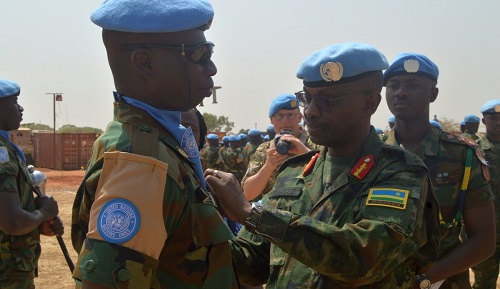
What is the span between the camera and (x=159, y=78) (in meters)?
1.94

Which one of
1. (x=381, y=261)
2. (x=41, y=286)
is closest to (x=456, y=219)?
(x=381, y=261)

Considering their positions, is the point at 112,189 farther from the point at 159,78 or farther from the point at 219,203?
the point at 219,203

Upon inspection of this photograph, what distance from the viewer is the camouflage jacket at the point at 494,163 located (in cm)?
729

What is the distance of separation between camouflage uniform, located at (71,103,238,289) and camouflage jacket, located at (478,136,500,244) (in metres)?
6.17

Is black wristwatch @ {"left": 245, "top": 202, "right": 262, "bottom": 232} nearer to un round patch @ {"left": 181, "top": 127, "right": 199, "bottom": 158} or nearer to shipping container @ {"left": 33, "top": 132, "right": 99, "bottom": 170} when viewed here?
un round patch @ {"left": 181, "top": 127, "right": 199, "bottom": 158}

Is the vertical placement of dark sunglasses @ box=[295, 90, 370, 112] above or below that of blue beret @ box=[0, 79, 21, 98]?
above

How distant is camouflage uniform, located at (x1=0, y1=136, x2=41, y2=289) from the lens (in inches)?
186

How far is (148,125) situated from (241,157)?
13.8 meters

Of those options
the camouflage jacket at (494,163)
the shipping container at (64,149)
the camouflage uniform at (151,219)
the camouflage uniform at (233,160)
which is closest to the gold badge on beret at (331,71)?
the camouflage uniform at (151,219)

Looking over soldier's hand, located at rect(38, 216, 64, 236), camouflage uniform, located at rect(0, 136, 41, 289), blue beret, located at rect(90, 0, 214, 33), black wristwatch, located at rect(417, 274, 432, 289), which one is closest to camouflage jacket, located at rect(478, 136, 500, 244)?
black wristwatch, located at rect(417, 274, 432, 289)

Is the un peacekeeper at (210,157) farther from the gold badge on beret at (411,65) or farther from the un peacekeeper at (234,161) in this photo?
the gold badge on beret at (411,65)

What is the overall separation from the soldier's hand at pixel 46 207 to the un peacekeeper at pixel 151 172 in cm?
318

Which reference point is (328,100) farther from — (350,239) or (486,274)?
(486,274)

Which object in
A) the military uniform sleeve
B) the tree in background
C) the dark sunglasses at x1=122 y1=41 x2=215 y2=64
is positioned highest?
the dark sunglasses at x1=122 y1=41 x2=215 y2=64
